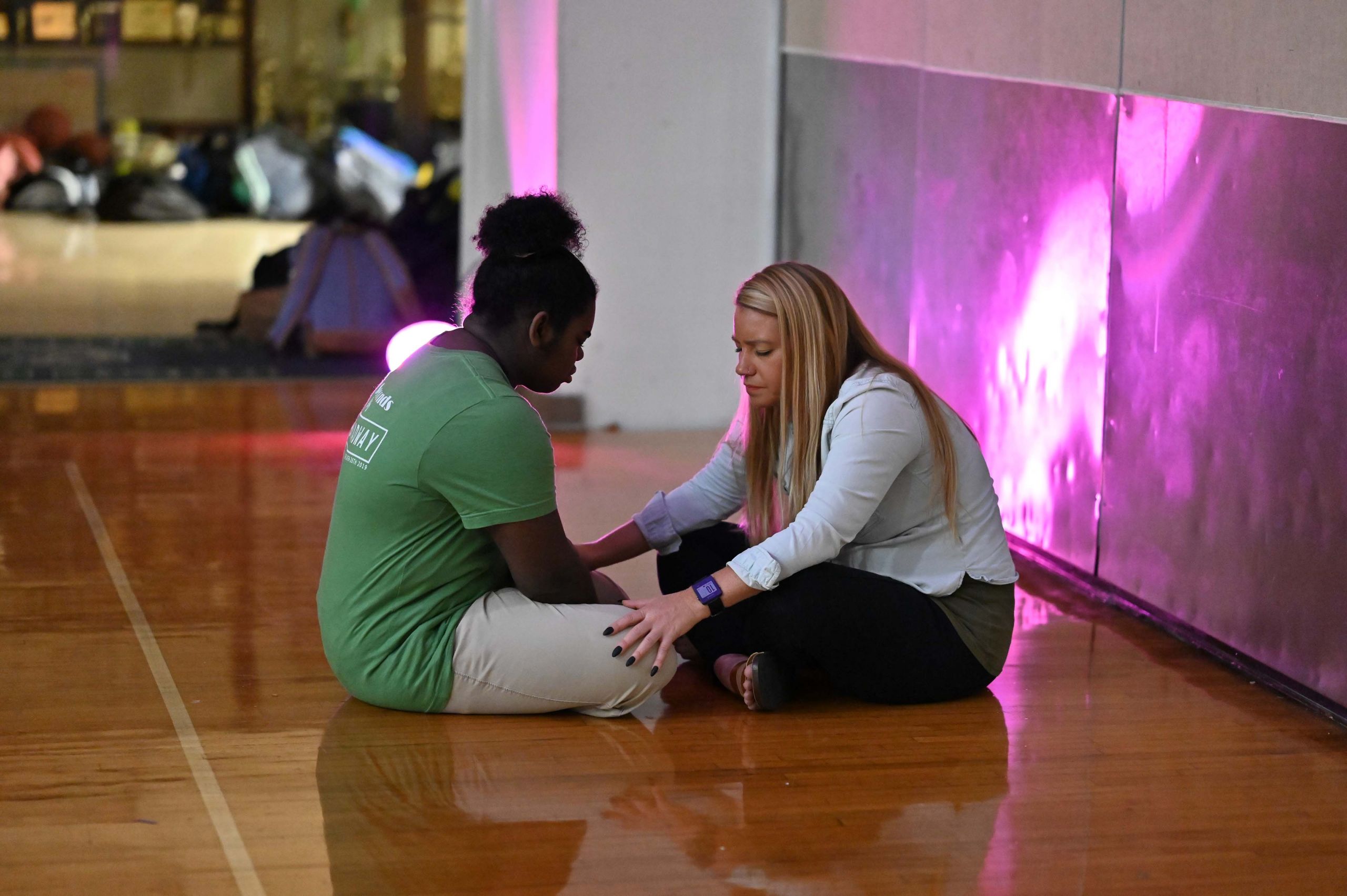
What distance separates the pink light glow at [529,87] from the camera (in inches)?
223

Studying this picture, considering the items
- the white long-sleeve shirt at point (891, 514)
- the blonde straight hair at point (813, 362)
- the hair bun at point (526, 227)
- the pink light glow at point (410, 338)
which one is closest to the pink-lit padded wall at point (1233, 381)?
the white long-sleeve shirt at point (891, 514)

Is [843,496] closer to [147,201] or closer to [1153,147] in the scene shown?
[1153,147]

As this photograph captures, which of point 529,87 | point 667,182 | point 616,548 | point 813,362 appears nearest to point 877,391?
point 813,362

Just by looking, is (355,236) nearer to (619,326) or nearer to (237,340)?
(237,340)

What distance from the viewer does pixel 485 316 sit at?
2756mm

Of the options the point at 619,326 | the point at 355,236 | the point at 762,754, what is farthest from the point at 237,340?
the point at 762,754

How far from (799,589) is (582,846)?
0.66 metres

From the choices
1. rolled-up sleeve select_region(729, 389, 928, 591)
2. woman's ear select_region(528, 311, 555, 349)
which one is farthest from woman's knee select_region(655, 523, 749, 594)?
woman's ear select_region(528, 311, 555, 349)

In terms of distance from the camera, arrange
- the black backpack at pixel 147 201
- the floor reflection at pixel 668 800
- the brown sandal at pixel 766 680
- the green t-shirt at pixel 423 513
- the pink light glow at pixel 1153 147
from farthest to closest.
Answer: the black backpack at pixel 147 201 < the pink light glow at pixel 1153 147 < the brown sandal at pixel 766 680 < the green t-shirt at pixel 423 513 < the floor reflection at pixel 668 800

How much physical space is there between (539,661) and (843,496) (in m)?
0.59

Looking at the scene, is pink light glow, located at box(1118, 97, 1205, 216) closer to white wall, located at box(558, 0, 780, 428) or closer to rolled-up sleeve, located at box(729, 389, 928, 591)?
rolled-up sleeve, located at box(729, 389, 928, 591)

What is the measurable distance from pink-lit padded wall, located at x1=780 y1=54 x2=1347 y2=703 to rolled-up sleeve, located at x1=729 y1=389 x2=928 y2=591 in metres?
0.82

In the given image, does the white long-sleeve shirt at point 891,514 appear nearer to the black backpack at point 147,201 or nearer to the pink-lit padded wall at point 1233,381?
the pink-lit padded wall at point 1233,381

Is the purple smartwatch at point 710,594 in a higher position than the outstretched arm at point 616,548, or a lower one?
higher
